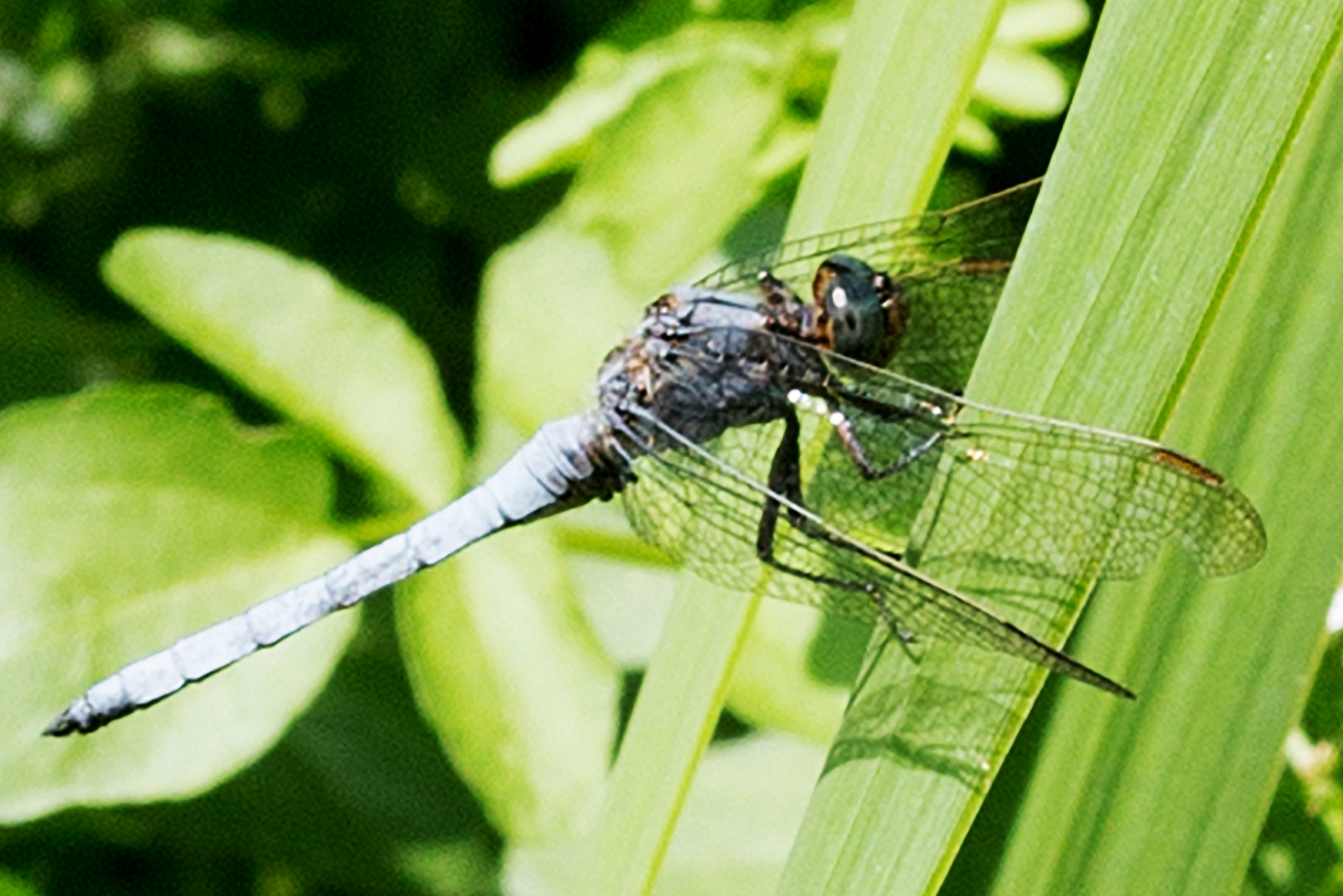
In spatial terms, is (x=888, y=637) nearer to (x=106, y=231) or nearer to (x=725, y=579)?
(x=725, y=579)

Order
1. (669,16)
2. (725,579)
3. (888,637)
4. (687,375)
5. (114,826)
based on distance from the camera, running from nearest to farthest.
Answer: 1. (888,637)
2. (725,579)
3. (687,375)
4. (669,16)
5. (114,826)

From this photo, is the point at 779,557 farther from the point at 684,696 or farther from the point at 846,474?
the point at 684,696

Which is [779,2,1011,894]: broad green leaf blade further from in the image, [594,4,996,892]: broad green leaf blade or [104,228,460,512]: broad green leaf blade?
[104,228,460,512]: broad green leaf blade

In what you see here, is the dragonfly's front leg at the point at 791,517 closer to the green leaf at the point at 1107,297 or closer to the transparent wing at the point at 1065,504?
the transparent wing at the point at 1065,504

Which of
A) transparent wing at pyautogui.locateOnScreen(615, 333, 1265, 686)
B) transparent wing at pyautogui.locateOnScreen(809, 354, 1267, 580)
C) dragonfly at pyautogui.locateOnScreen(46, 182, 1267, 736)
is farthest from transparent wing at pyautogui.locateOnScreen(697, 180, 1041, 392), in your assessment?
transparent wing at pyautogui.locateOnScreen(809, 354, 1267, 580)

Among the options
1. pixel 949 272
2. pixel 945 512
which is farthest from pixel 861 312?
pixel 945 512

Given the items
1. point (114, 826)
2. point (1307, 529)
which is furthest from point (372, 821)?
point (1307, 529)
